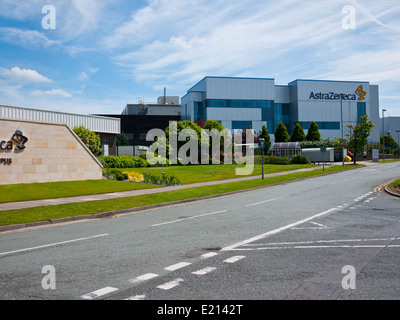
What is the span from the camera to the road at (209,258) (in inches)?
204

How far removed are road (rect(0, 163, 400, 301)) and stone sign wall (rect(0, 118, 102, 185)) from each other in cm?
1209

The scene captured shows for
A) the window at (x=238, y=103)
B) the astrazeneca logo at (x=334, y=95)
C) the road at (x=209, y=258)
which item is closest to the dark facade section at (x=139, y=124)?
the window at (x=238, y=103)

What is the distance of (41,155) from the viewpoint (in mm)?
22984

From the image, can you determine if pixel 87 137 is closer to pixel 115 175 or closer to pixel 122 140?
pixel 115 175

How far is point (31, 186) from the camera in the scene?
20812mm

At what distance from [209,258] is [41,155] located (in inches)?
756

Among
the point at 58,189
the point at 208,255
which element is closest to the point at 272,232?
the point at 208,255

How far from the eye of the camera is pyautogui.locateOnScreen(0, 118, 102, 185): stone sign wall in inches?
840

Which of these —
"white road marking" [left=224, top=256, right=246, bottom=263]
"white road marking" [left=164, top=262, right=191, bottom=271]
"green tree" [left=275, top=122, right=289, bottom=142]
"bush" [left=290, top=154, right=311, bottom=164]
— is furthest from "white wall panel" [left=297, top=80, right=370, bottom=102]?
"white road marking" [left=164, top=262, right=191, bottom=271]

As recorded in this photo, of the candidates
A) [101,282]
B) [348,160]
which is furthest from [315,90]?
[101,282]

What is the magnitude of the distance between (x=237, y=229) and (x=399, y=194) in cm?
1122

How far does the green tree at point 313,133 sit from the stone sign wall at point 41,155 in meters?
59.2

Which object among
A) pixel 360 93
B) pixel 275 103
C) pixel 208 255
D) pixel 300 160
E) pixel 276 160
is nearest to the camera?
pixel 208 255

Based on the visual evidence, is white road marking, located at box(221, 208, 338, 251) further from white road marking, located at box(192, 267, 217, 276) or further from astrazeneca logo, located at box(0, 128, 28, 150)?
astrazeneca logo, located at box(0, 128, 28, 150)
